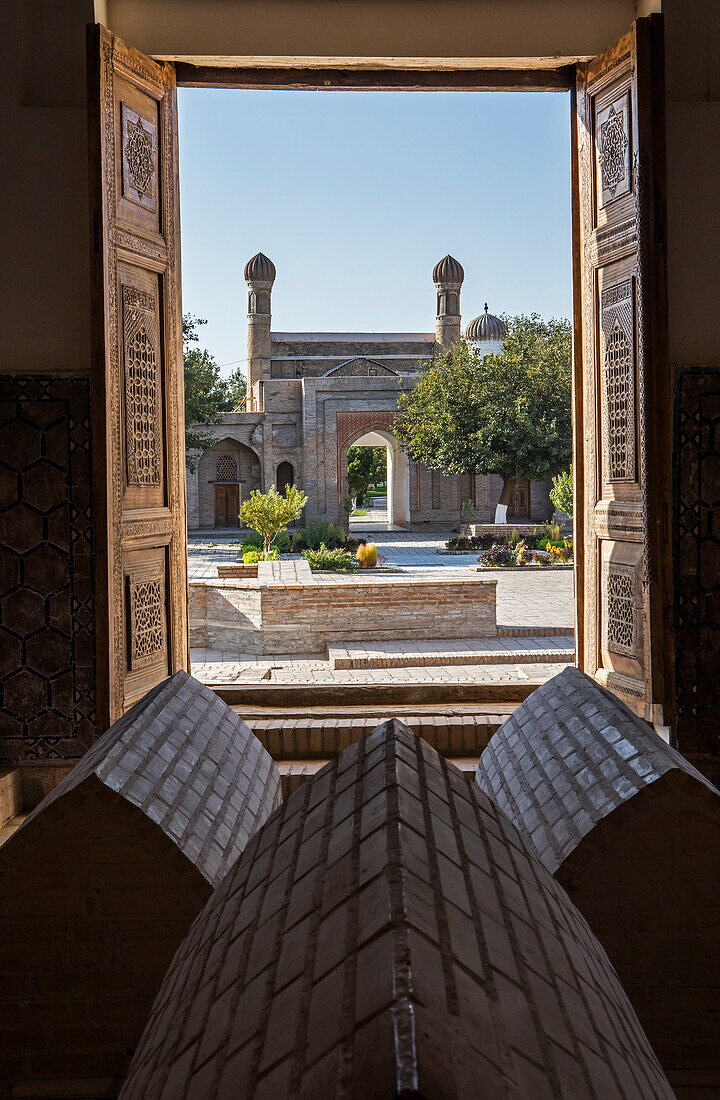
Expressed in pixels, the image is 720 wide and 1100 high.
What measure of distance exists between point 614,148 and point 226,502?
75.1ft

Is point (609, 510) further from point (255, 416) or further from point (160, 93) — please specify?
point (255, 416)

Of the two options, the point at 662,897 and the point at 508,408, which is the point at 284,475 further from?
the point at 662,897

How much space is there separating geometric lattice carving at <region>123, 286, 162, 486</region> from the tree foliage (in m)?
15.5

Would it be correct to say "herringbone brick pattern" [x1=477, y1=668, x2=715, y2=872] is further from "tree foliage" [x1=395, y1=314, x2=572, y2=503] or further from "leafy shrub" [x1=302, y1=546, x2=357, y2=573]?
"tree foliage" [x1=395, y1=314, x2=572, y2=503]

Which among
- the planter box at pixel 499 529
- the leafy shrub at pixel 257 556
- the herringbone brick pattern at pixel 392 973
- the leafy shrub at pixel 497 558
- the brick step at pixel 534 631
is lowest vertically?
the brick step at pixel 534 631

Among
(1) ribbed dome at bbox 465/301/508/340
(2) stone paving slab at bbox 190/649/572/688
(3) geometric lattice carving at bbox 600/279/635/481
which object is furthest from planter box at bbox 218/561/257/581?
(1) ribbed dome at bbox 465/301/508/340

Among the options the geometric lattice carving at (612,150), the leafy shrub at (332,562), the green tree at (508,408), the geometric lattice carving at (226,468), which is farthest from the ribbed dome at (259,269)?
the geometric lattice carving at (612,150)

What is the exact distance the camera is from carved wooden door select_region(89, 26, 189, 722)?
300 cm

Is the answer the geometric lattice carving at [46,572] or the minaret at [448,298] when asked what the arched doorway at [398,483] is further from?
the geometric lattice carving at [46,572]

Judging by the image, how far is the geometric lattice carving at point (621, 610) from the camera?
327cm

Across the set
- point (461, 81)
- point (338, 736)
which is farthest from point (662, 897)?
point (461, 81)

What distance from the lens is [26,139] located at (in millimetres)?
3133

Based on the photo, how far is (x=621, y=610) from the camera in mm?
3355

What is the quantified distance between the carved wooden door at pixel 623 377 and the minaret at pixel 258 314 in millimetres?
24720
